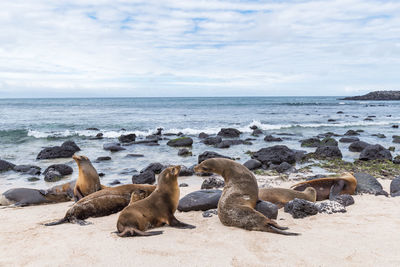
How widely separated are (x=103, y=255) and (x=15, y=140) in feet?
75.8

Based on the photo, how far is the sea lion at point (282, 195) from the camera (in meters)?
7.47

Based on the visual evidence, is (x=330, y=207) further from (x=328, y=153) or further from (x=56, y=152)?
(x=56, y=152)

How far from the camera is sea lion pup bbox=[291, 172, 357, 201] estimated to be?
8219mm

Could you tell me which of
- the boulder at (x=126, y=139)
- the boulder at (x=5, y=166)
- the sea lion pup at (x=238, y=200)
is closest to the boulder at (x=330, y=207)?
the sea lion pup at (x=238, y=200)

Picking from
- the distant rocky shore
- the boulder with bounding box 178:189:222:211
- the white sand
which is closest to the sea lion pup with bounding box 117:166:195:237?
the white sand

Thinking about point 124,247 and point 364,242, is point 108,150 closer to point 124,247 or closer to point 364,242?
point 124,247

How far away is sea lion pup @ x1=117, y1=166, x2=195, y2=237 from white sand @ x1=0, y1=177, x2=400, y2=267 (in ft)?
0.71

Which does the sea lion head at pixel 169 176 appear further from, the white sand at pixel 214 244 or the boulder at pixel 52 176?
the boulder at pixel 52 176

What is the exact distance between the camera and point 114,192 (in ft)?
23.9

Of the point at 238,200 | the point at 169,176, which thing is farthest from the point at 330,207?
the point at 169,176

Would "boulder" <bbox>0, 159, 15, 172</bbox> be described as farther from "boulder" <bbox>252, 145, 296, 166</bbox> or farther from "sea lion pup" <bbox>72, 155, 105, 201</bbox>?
"boulder" <bbox>252, 145, 296, 166</bbox>

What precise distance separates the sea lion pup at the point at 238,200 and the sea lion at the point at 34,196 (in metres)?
4.81

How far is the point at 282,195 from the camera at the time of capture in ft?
24.8

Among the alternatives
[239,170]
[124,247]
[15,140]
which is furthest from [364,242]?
[15,140]
